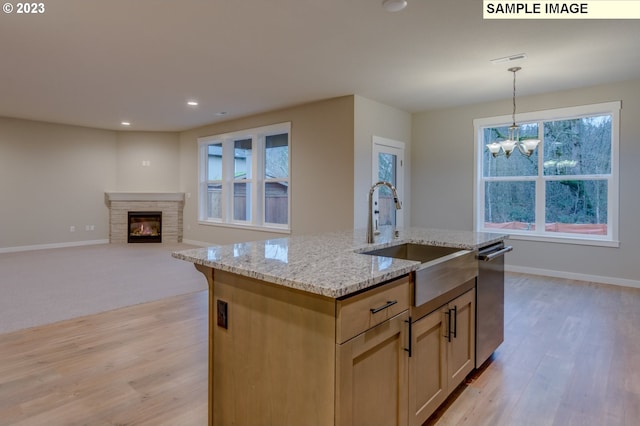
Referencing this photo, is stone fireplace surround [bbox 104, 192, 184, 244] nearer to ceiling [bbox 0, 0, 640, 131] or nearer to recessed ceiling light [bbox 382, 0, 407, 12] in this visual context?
ceiling [bbox 0, 0, 640, 131]

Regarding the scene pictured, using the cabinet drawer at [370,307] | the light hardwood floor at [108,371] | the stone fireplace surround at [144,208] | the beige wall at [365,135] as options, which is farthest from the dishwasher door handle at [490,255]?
the stone fireplace surround at [144,208]

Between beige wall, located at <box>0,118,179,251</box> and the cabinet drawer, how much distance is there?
26.7 ft

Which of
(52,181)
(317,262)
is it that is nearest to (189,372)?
(317,262)

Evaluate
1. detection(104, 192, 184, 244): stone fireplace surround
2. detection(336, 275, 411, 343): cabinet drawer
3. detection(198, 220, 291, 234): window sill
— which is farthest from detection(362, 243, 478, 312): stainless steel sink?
detection(104, 192, 184, 244): stone fireplace surround

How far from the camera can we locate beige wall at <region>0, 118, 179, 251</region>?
23.4ft

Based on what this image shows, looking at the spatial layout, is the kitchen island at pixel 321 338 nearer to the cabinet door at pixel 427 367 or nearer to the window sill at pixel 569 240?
the cabinet door at pixel 427 367

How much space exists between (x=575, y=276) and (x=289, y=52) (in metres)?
4.83

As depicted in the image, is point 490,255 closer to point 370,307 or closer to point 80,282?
point 370,307

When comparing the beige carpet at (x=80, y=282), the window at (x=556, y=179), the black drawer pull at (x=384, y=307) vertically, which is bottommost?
the beige carpet at (x=80, y=282)

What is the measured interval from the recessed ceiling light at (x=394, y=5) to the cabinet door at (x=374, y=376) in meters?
2.32

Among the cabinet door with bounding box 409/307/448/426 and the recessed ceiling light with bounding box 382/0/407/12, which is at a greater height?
the recessed ceiling light with bounding box 382/0/407/12

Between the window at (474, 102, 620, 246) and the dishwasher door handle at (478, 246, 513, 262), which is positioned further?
the window at (474, 102, 620, 246)

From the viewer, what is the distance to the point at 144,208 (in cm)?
844

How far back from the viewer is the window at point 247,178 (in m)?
6.49
